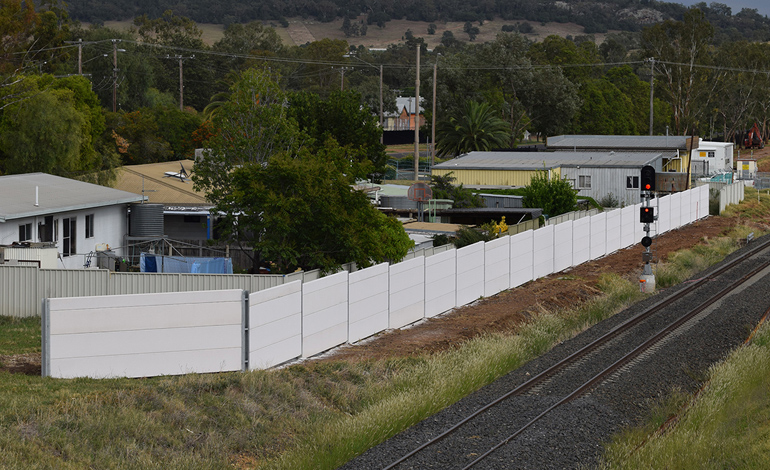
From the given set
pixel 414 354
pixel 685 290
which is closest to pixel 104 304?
pixel 414 354

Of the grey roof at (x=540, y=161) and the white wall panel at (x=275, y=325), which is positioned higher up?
the grey roof at (x=540, y=161)

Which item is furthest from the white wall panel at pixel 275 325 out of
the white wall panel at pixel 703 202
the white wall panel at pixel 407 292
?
the white wall panel at pixel 703 202

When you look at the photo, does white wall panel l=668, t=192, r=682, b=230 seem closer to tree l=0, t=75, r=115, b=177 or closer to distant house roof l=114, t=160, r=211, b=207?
distant house roof l=114, t=160, r=211, b=207

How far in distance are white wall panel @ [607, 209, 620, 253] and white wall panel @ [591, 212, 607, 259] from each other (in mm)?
547

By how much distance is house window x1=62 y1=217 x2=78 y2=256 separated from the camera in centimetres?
3406

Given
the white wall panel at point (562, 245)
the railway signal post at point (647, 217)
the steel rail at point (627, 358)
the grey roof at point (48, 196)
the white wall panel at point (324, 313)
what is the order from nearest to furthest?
1. the steel rail at point (627, 358)
2. the white wall panel at point (324, 313)
3. the railway signal post at point (647, 217)
4. the grey roof at point (48, 196)
5. the white wall panel at point (562, 245)

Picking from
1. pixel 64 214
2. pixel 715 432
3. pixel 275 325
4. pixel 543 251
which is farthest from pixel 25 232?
pixel 715 432

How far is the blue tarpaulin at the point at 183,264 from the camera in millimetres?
28766

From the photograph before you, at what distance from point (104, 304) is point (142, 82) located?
81.6 metres

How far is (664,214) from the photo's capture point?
5078 cm

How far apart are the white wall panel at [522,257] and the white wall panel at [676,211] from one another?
20559mm

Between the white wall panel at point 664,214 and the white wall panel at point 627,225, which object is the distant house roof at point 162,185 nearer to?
the white wall panel at point 627,225

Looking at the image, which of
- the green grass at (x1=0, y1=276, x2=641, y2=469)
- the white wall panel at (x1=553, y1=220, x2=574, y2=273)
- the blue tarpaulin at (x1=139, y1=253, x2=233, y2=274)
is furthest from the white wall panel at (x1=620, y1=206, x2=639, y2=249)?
the green grass at (x1=0, y1=276, x2=641, y2=469)

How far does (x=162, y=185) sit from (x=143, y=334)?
26.4 m
